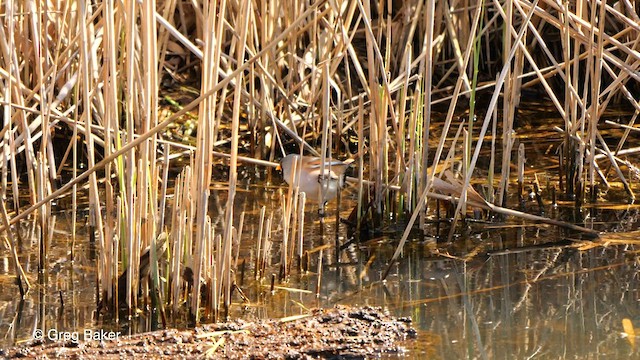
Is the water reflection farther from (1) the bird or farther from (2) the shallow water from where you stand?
(1) the bird

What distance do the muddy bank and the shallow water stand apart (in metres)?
0.10

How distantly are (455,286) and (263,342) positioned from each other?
0.79 metres

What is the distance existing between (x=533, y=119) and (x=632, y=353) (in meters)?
2.80

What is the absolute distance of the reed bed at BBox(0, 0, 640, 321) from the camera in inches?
105

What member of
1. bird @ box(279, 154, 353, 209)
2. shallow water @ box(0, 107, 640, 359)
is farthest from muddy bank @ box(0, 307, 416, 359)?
bird @ box(279, 154, 353, 209)

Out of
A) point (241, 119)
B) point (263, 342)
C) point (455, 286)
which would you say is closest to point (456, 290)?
point (455, 286)

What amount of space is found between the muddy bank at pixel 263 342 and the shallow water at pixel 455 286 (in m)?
0.10

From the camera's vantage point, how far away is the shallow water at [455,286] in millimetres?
2672

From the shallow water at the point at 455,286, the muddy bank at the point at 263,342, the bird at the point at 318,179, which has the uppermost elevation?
the bird at the point at 318,179

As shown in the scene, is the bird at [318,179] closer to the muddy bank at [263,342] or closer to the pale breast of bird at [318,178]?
the pale breast of bird at [318,178]

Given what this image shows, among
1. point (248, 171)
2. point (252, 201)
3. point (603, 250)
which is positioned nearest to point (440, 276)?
point (603, 250)

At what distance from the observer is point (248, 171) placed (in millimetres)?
4531

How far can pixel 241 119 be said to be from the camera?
4996 millimetres

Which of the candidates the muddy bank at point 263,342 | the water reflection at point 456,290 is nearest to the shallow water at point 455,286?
the water reflection at point 456,290
